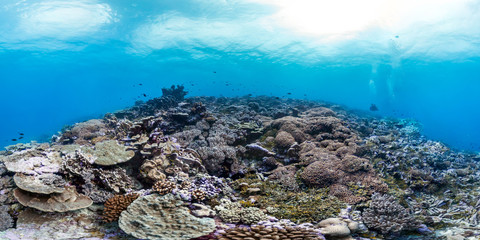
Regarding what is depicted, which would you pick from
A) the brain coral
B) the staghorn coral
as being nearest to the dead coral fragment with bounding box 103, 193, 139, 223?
the brain coral

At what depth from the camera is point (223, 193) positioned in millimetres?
6523

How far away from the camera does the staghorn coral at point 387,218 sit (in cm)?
504

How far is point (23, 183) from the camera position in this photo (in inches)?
202

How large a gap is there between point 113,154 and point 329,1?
34133 millimetres

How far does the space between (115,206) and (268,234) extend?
3.56 metres

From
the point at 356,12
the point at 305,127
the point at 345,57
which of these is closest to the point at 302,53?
the point at 345,57

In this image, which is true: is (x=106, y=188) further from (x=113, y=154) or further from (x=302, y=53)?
(x=302, y=53)

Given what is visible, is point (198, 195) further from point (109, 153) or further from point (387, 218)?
point (387, 218)

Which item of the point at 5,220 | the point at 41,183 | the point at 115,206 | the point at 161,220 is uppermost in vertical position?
the point at 41,183

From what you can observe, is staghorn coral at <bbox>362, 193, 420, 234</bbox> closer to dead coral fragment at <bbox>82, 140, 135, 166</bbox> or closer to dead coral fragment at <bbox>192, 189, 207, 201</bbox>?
dead coral fragment at <bbox>192, 189, 207, 201</bbox>

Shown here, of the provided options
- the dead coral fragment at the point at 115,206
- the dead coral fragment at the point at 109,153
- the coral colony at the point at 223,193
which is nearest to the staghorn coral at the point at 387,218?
the coral colony at the point at 223,193

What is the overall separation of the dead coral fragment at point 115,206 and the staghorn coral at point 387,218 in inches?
226

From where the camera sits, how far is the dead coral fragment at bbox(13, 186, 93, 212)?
188 inches

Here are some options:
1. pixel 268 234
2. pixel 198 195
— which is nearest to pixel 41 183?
pixel 198 195
